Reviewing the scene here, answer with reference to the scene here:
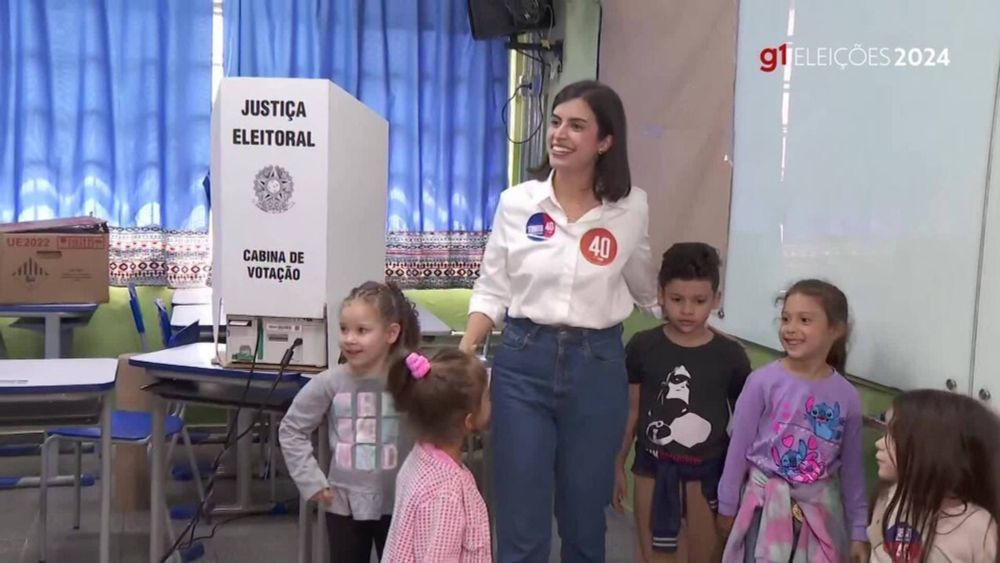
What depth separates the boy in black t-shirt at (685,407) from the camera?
7.50ft

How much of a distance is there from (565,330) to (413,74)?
340cm

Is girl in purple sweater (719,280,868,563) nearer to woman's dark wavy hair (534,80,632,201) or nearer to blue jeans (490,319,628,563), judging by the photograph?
blue jeans (490,319,628,563)

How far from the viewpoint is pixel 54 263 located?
13.5 feet

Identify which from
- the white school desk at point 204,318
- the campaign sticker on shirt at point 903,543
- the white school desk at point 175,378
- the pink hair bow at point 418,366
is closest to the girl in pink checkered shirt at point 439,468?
the pink hair bow at point 418,366

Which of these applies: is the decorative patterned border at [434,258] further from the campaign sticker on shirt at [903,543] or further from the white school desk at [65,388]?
the campaign sticker on shirt at [903,543]

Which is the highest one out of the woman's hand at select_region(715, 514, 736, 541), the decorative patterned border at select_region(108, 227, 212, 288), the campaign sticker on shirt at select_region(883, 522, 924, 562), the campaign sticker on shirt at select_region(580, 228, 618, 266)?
the campaign sticker on shirt at select_region(580, 228, 618, 266)

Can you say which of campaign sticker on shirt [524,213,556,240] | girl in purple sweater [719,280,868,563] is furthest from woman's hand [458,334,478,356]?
girl in purple sweater [719,280,868,563]

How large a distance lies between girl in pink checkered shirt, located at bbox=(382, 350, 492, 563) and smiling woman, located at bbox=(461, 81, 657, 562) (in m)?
0.13

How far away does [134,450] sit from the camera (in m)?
3.76

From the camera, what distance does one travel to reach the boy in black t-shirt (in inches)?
90.0

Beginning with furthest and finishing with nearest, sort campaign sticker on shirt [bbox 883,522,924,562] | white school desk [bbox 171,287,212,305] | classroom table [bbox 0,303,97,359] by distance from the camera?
white school desk [bbox 171,287,212,305] → classroom table [bbox 0,303,97,359] → campaign sticker on shirt [bbox 883,522,924,562]

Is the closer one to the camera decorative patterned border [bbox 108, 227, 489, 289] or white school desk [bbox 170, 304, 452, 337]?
white school desk [bbox 170, 304, 452, 337]

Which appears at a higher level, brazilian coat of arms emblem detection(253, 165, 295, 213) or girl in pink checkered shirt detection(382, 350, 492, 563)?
brazilian coat of arms emblem detection(253, 165, 295, 213)

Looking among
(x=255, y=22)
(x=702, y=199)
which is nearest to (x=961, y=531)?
(x=702, y=199)
